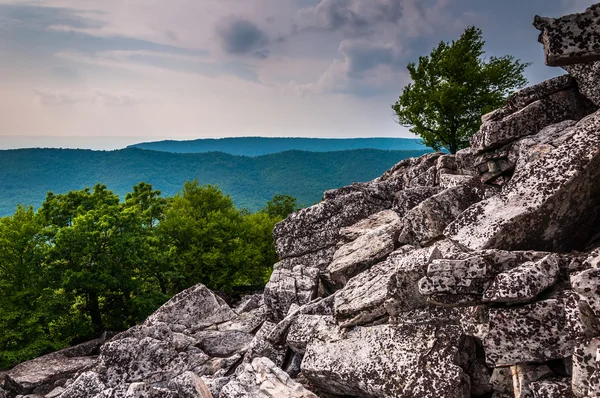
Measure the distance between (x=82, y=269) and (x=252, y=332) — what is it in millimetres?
17959

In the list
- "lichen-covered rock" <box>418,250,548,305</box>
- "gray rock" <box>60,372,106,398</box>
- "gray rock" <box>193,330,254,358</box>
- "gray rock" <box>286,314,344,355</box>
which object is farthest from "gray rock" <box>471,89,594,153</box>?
"gray rock" <box>60,372,106,398</box>

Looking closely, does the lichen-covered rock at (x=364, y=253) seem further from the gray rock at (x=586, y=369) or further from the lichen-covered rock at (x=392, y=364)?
the gray rock at (x=586, y=369)

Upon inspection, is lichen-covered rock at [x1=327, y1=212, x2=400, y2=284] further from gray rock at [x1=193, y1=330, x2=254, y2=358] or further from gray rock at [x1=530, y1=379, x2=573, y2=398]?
gray rock at [x1=530, y1=379, x2=573, y2=398]

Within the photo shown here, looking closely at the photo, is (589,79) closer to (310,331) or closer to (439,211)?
(439,211)

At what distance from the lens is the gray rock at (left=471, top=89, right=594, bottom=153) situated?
41.5 feet

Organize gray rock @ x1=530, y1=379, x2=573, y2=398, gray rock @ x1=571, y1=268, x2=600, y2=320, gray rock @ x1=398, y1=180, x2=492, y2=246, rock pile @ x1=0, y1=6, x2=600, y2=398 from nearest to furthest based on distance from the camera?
1. gray rock @ x1=571, y1=268, x2=600, y2=320
2. gray rock @ x1=530, y1=379, x2=573, y2=398
3. rock pile @ x1=0, y1=6, x2=600, y2=398
4. gray rock @ x1=398, y1=180, x2=492, y2=246

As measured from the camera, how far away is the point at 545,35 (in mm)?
8508

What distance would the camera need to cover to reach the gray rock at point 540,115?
41.5ft

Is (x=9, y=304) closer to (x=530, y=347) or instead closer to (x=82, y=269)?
(x=82, y=269)

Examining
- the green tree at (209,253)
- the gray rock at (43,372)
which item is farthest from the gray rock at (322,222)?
the green tree at (209,253)

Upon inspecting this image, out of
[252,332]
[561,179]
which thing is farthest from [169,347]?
[561,179]

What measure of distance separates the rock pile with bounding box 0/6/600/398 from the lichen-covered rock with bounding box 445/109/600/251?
1.2 inches

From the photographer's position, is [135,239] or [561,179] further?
[135,239]

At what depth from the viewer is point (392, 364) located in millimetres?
9766
